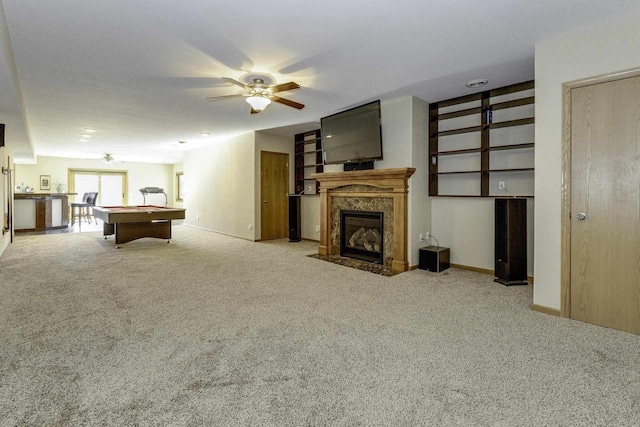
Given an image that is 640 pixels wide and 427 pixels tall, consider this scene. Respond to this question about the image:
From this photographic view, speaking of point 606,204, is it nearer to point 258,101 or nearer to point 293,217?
point 258,101

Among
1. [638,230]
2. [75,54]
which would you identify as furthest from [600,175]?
[75,54]

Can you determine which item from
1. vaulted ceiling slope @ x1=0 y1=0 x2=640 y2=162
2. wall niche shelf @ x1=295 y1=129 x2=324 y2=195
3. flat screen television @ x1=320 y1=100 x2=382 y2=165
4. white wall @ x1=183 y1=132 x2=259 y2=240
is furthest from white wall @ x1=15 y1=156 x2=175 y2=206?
flat screen television @ x1=320 y1=100 x2=382 y2=165

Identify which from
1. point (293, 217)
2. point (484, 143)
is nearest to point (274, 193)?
point (293, 217)

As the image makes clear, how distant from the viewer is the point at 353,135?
15.4 feet

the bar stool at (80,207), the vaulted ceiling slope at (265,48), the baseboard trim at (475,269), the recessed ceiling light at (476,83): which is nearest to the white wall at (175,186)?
the bar stool at (80,207)

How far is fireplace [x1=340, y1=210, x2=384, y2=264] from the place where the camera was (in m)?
4.73

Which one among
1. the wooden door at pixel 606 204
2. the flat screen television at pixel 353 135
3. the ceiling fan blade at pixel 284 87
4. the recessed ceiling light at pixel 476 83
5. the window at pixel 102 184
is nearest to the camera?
the wooden door at pixel 606 204

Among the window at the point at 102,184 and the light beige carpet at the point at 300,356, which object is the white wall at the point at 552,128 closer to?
the light beige carpet at the point at 300,356

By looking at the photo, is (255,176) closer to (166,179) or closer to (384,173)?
(384,173)

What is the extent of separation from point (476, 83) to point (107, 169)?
12378mm

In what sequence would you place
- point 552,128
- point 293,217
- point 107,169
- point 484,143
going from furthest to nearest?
point 107,169 < point 293,217 < point 484,143 < point 552,128

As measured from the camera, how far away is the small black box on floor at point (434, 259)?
420 cm

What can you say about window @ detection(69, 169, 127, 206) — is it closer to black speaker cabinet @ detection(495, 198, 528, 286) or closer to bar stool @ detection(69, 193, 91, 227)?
bar stool @ detection(69, 193, 91, 227)

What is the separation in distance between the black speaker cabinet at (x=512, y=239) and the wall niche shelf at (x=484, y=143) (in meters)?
0.40
